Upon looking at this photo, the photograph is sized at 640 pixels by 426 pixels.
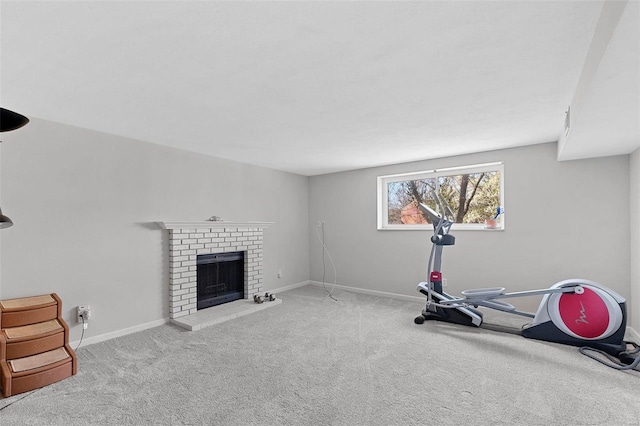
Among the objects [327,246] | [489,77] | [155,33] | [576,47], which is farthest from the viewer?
[327,246]

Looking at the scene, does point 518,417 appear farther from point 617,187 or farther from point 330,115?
point 617,187

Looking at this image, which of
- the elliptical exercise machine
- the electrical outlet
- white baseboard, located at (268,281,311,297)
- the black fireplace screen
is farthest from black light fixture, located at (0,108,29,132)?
white baseboard, located at (268,281,311,297)

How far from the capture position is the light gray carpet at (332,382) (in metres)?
1.84

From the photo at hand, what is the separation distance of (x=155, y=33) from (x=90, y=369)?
102 inches

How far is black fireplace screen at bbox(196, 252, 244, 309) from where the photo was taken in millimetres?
4039

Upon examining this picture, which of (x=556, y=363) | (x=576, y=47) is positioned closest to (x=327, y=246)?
(x=556, y=363)

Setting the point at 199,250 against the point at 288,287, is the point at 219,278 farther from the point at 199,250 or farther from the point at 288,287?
the point at 288,287

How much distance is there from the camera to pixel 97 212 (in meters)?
3.06

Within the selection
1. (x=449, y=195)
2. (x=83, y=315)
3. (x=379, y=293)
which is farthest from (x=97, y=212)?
(x=449, y=195)

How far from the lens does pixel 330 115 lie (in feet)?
8.64

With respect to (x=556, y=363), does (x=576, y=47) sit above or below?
above

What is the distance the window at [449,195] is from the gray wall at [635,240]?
1.19m

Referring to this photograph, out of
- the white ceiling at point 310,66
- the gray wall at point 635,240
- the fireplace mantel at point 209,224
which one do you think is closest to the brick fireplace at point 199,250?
the fireplace mantel at point 209,224

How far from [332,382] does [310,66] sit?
2.19m
